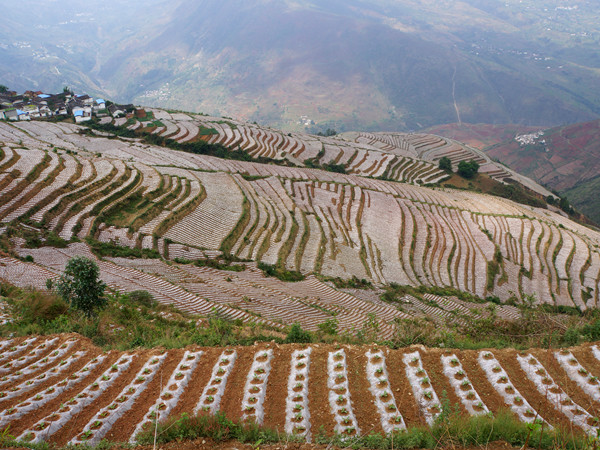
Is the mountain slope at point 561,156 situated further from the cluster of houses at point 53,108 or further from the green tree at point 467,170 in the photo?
the cluster of houses at point 53,108

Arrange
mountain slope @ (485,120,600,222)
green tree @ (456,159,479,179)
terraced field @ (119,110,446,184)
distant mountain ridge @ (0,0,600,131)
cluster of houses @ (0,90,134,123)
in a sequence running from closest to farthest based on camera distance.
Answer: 1. terraced field @ (119,110,446,184)
2. cluster of houses @ (0,90,134,123)
3. green tree @ (456,159,479,179)
4. mountain slope @ (485,120,600,222)
5. distant mountain ridge @ (0,0,600,131)

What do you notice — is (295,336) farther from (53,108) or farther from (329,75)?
(329,75)

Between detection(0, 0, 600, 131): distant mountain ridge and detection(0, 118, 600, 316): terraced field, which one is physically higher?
detection(0, 0, 600, 131): distant mountain ridge

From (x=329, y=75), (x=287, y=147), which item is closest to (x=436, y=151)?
Result: (x=287, y=147)

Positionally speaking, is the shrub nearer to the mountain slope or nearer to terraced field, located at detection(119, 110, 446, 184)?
terraced field, located at detection(119, 110, 446, 184)

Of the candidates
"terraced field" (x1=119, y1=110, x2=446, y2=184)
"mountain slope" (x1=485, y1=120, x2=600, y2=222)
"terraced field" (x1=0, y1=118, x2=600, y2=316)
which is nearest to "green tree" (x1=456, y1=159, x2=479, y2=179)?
"terraced field" (x1=119, y1=110, x2=446, y2=184)

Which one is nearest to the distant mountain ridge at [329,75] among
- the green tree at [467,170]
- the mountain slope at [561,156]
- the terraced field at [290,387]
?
the mountain slope at [561,156]

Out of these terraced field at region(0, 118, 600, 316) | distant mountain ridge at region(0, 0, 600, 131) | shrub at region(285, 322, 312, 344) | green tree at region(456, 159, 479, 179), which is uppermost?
distant mountain ridge at region(0, 0, 600, 131)
